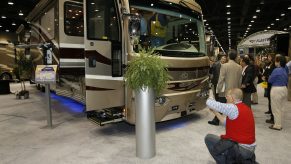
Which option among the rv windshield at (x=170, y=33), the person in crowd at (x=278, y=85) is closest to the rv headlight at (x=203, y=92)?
the rv windshield at (x=170, y=33)

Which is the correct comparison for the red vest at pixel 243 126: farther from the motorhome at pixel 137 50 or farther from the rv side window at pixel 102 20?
the rv side window at pixel 102 20

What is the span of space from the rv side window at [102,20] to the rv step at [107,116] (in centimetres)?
126

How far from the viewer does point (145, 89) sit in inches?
142

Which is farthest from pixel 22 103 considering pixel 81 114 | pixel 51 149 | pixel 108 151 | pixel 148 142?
pixel 148 142

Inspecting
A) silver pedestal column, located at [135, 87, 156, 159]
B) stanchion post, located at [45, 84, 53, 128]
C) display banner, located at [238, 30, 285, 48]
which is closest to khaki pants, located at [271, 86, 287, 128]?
silver pedestal column, located at [135, 87, 156, 159]

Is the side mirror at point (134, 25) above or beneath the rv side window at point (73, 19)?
beneath

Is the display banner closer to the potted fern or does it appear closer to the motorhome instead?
the motorhome

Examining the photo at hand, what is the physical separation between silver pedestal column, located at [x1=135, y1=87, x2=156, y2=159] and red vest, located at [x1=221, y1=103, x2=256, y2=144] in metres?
1.18

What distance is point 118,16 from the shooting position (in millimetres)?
4367

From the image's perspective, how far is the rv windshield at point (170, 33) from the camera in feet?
14.5

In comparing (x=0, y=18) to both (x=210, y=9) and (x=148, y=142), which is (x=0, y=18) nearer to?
(x=210, y=9)

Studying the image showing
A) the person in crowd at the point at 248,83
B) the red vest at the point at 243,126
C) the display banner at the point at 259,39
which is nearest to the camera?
the red vest at the point at 243,126

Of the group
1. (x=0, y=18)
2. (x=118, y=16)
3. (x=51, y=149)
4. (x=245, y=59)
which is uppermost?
(x=0, y=18)

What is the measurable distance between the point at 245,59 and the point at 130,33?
311 cm
